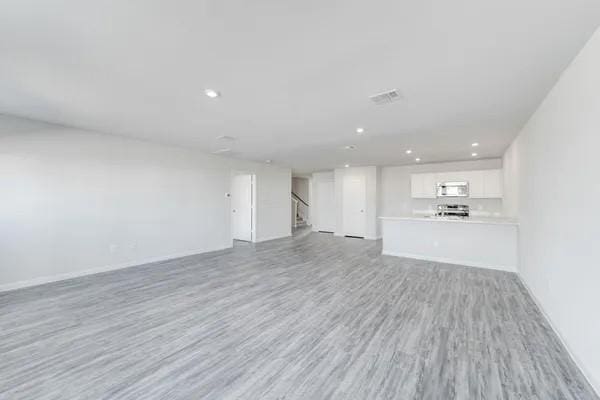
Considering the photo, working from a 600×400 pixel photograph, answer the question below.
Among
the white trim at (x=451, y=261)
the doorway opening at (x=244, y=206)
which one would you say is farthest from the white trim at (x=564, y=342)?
the doorway opening at (x=244, y=206)

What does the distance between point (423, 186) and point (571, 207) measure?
18.4 ft

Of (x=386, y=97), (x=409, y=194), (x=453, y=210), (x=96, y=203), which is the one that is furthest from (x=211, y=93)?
(x=409, y=194)

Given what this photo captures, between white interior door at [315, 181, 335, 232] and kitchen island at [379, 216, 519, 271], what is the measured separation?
3.83 m

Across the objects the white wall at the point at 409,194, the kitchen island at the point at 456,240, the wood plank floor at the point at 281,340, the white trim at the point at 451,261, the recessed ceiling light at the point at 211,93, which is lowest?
the wood plank floor at the point at 281,340

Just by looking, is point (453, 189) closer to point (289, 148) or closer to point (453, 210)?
point (453, 210)

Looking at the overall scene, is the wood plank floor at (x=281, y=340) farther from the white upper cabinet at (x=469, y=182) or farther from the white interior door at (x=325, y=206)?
the white interior door at (x=325, y=206)

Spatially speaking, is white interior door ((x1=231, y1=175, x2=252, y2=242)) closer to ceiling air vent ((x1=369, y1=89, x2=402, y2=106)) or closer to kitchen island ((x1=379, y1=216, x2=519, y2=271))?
kitchen island ((x1=379, y1=216, x2=519, y2=271))

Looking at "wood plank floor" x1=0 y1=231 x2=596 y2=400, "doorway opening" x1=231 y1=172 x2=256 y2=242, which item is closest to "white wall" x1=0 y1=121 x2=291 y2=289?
"wood plank floor" x1=0 y1=231 x2=596 y2=400

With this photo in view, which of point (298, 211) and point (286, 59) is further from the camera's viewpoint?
point (298, 211)

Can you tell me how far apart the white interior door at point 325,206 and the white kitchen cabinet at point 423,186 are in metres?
3.11

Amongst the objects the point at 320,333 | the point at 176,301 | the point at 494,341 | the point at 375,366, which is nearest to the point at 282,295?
the point at 320,333

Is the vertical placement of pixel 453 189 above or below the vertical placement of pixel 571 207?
above

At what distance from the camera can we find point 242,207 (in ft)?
27.1

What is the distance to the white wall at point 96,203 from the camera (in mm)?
3777
